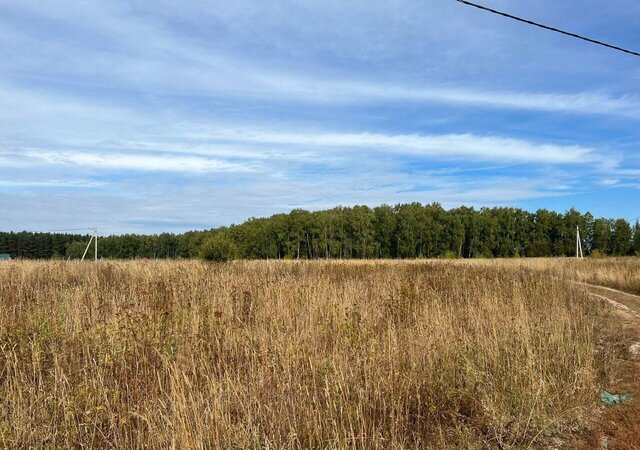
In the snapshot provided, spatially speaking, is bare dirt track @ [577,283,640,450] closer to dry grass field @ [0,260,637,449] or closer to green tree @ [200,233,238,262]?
dry grass field @ [0,260,637,449]

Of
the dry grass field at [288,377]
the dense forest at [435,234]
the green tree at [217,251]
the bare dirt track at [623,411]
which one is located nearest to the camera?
the dry grass field at [288,377]

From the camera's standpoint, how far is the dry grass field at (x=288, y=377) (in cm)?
354

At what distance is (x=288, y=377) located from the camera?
4293 mm

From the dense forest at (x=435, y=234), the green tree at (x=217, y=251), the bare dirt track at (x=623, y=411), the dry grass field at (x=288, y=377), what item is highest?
the dense forest at (x=435, y=234)

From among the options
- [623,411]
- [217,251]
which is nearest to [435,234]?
[217,251]

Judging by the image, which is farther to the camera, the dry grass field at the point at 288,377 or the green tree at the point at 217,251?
the green tree at the point at 217,251

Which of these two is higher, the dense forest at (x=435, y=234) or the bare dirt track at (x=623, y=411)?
the dense forest at (x=435, y=234)

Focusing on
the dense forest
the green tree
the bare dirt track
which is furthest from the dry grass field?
the dense forest

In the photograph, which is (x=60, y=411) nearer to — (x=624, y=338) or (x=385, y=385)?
(x=385, y=385)

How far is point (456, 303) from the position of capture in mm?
9172

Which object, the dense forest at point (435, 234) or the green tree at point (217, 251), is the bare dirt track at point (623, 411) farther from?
the dense forest at point (435, 234)

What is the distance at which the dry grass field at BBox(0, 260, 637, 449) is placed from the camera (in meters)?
3.54

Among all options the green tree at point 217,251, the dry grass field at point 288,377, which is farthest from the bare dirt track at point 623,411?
the green tree at point 217,251

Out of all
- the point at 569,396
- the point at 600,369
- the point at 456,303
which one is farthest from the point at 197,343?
the point at 456,303
